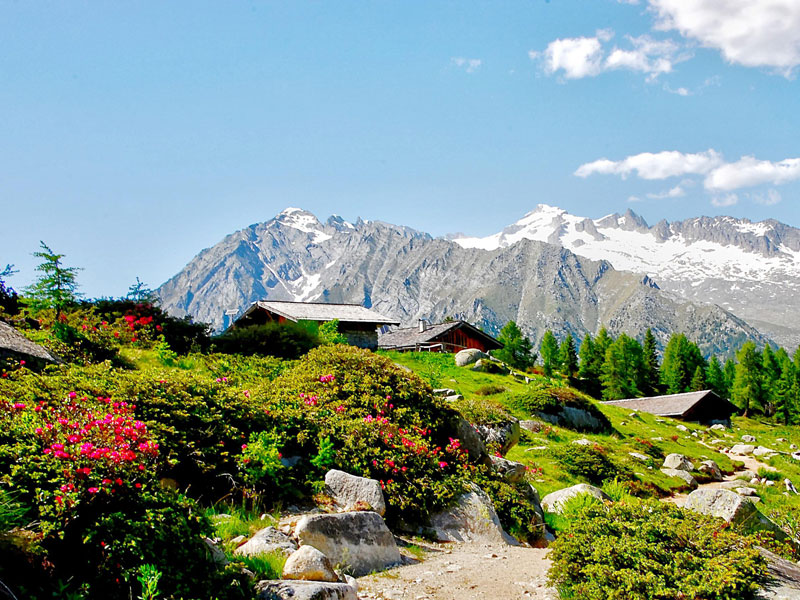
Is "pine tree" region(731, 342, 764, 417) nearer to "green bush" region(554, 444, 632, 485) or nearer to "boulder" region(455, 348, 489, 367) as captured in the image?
"boulder" region(455, 348, 489, 367)

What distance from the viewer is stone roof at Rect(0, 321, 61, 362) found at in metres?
12.9

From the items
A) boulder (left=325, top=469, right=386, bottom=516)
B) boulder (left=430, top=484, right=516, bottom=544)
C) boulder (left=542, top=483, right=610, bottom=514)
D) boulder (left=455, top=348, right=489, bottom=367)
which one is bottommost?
boulder (left=542, top=483, right=610, bottom=514)

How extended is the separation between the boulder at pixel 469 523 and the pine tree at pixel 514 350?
6004 centimetres

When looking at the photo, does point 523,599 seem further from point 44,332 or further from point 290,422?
point 44,332

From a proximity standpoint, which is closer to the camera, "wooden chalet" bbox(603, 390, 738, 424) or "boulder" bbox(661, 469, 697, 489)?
"boulder" bbox(661, 469, 697, 489)

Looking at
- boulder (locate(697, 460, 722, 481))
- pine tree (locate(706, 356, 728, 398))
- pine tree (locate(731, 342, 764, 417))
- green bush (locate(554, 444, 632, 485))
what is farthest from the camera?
pine tree (locate(706, 356, 728, 398))

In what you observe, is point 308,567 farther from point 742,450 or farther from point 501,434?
point 742,450

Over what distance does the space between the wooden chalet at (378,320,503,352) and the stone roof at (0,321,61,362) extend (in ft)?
160

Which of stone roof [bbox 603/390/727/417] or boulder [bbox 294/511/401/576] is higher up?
boulder [bbox 294/511/401/576]

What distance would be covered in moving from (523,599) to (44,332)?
1451 cm

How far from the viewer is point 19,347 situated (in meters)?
13.2

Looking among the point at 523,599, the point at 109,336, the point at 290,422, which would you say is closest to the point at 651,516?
the point at 523,599

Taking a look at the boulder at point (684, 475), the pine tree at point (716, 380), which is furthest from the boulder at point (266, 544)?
the pine tree at point (716, 380)

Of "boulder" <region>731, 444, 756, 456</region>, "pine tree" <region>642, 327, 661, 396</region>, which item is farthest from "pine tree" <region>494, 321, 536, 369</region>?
"boulder" <region>731, 444, 756, 456</region>
